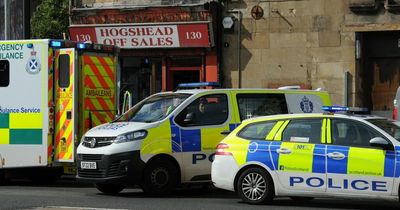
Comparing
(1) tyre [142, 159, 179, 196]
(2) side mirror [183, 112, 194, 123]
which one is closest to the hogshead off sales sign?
(2) side mirror [183, 112, 194, 123]

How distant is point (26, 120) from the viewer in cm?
1329

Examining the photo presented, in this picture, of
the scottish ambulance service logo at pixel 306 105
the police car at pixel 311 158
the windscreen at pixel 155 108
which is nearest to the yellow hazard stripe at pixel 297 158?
the police car at pixel 311 158

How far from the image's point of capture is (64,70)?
13.3 metres

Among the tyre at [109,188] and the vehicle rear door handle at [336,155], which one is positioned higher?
the vehicle rear door handle at [336,155]

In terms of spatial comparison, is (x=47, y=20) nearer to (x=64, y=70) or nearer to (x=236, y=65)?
(x=236, y=65)

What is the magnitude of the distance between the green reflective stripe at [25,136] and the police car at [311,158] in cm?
412

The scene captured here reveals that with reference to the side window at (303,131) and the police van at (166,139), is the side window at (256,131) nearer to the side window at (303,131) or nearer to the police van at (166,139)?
the side window at (303,131)

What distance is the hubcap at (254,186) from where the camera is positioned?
1048 centimetres

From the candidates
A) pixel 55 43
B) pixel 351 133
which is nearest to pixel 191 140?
pixel 351 133

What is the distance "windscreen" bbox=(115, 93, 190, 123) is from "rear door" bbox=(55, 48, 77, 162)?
1.22 meters

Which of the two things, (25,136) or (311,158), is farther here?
(25,136)

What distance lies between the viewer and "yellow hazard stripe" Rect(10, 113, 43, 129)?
43.3 ft

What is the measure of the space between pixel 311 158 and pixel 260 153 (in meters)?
0.83

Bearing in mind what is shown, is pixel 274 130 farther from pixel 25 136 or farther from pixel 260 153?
pixel 25 136
